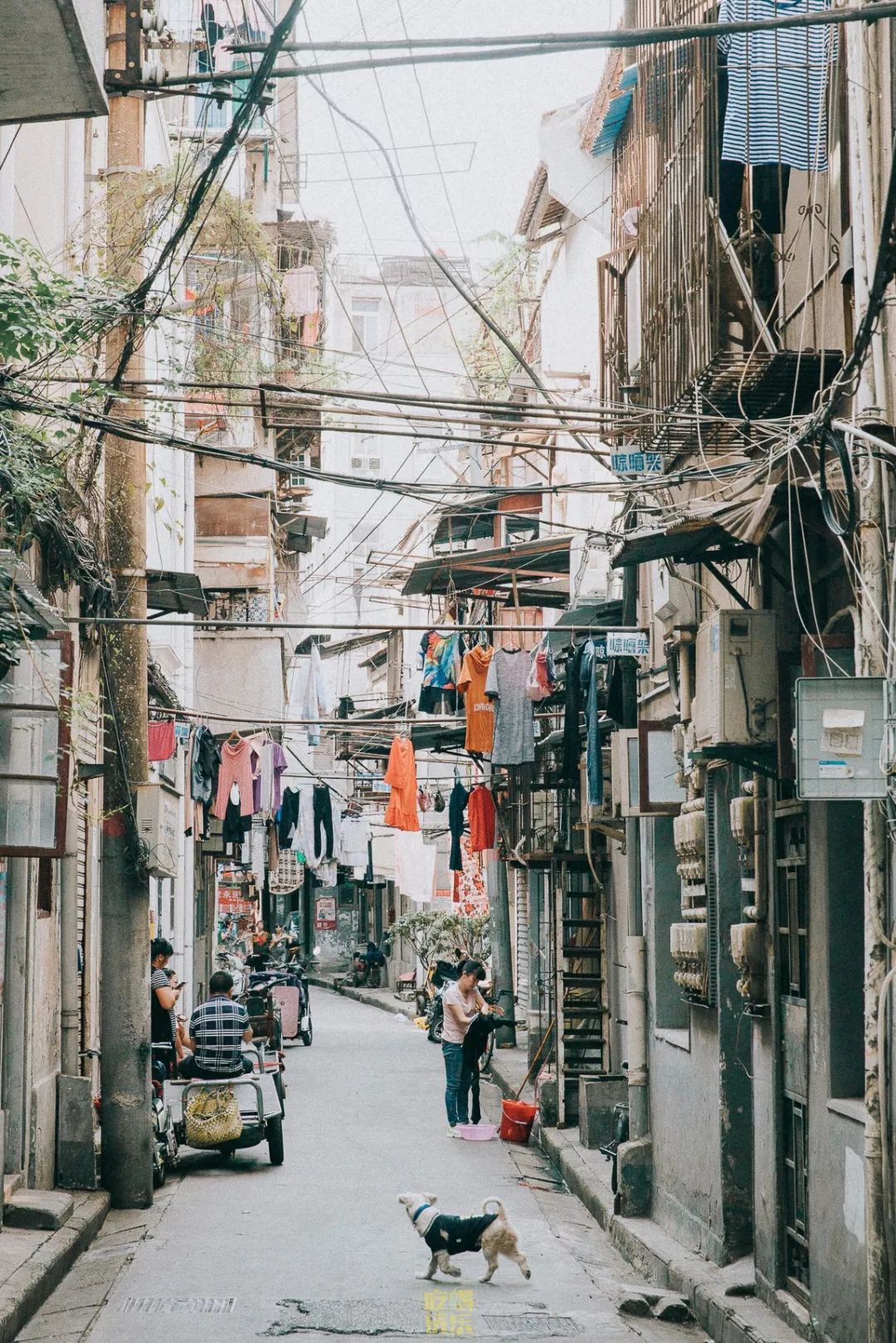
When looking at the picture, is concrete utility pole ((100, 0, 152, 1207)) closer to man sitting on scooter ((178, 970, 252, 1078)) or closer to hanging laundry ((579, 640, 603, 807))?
man sitting on scooter ((178, 970, 252, 1078))

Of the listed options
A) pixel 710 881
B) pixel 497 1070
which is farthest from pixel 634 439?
pixel 497 1070

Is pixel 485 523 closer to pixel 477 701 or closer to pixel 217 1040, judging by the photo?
pixel 477 701

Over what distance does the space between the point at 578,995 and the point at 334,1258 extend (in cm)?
801

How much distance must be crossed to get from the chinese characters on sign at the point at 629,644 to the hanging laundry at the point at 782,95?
591cm

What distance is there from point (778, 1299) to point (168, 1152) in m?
7.30

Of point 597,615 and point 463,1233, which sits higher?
point 597,615

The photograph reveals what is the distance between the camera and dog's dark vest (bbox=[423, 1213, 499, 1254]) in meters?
10.6

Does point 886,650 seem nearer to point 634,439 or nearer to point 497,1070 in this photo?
point 634,439

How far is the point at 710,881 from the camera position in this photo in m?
11.7

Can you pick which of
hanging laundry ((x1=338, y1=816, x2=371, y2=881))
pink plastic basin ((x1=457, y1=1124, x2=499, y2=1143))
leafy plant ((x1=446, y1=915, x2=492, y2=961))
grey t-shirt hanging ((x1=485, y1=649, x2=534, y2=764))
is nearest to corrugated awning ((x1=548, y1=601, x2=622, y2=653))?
grey t-shirt hanging ((x1=485, y1=649, x2=534, y2=764))

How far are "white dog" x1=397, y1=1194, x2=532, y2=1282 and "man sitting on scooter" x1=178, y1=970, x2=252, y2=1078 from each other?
15.4ft

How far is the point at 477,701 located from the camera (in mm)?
20281

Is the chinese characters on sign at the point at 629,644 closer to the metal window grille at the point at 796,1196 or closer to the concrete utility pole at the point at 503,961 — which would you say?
the metal window grille at the point at 796,1196

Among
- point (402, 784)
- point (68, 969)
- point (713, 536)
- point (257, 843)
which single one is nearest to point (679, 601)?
point (713, 536)
